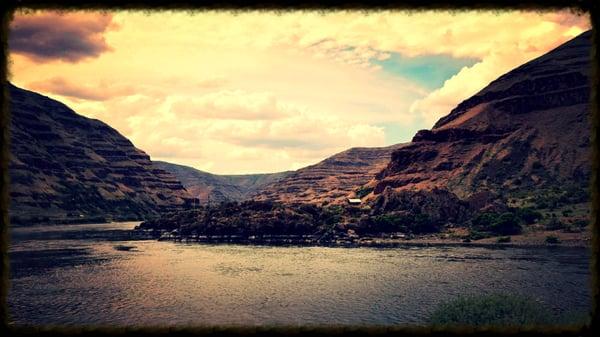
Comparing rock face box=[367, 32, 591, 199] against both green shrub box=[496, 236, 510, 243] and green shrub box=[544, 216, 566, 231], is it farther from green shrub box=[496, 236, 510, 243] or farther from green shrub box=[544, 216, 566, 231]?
green shrub box=[496, 236, 510, 243]

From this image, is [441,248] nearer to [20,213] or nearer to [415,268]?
[415,268]

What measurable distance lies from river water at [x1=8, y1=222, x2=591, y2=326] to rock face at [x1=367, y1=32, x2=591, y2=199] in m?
67.1

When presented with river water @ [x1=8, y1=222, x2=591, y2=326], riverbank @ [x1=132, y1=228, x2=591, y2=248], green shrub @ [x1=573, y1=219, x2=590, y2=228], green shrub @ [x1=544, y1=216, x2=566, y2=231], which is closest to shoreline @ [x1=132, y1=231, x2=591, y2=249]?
riverbank @ [x1=132, y1=228, x2=591, y2=248]

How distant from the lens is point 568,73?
565ft

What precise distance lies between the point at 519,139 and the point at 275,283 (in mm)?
139803

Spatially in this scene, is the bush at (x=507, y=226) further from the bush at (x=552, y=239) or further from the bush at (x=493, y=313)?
the bush at (x=493, y=313)

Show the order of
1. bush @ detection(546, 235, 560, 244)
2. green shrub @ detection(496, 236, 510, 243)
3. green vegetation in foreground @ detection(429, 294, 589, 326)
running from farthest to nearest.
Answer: green shrub @ detection(496, 236, 510, 243) → bush @ detection(546, 235, 560, 244) → green vegetation in foreground @ detection(429, 294, 589, 326)

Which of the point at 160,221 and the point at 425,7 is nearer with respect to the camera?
the point at 425,7

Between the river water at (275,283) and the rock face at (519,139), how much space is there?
67.1 meters

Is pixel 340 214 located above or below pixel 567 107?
below

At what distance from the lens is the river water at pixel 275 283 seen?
4531cm

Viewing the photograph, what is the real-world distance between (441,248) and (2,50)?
10397 centimetres

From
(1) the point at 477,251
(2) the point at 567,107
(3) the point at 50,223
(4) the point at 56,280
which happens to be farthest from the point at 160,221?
(2) the point at 567,107

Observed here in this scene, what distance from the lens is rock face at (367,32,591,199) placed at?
5871 inches
